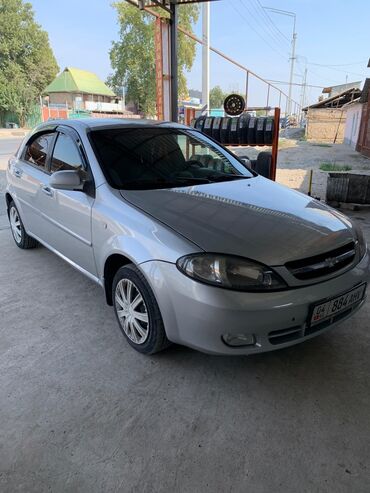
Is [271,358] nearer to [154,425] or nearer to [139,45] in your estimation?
[154,425]

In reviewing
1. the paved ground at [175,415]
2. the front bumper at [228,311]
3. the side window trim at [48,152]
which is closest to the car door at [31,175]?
the side window trim at [48,152]

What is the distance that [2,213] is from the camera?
642 centimetres

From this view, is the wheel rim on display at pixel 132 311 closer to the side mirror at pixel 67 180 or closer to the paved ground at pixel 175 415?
the paved ground at pixel 175 415

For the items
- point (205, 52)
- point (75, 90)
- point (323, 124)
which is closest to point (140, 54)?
point (75, 90)

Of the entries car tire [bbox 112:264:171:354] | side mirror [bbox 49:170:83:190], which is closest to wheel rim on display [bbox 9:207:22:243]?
side mirror [bbox 49:170:83:190]

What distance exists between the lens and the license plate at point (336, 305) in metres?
2.10

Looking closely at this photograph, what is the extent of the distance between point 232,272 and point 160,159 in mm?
1513

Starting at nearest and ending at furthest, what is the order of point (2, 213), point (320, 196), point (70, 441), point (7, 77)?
1. point (70, 441)
2. point (2, 213)
3. point (320, 196)
4. point (7, 77)

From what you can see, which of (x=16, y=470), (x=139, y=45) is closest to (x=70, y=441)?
(x=16, y=470)

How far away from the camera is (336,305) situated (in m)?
2.20

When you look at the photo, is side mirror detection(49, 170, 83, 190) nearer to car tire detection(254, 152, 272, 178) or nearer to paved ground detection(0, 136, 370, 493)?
paved ground detection(0, 136, 370, 493)

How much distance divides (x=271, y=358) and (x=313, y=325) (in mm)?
498

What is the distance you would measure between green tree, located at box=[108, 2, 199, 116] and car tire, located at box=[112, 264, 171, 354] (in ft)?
136

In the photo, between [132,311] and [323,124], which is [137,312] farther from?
[323,124]
